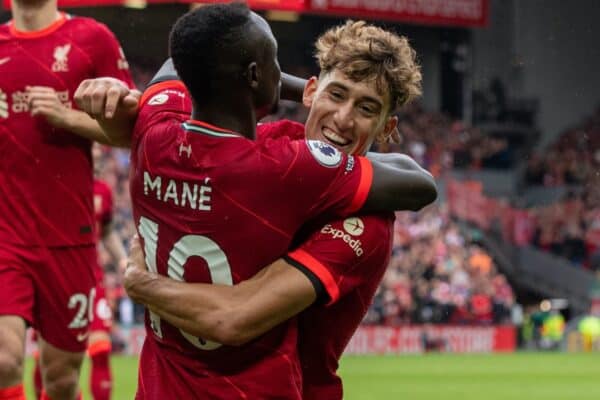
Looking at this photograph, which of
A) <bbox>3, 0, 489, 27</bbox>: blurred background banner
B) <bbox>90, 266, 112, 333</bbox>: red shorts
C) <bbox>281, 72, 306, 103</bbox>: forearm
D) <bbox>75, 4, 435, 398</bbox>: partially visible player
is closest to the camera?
<bbox>75, 4, 435, 398</bbox>: partially visible player

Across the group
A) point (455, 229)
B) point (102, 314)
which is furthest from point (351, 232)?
point (455, 229)

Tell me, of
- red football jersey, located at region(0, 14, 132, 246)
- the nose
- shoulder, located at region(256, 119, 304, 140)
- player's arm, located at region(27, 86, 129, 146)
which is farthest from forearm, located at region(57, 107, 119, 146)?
the nose

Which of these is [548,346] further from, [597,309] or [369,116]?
[369,116]

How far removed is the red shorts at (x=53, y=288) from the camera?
16.8 feet

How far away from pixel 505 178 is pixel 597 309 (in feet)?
16.8

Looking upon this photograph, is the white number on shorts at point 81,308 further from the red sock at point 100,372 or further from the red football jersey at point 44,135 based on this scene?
the red sock at point 100,372

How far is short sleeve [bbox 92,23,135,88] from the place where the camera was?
209 inches

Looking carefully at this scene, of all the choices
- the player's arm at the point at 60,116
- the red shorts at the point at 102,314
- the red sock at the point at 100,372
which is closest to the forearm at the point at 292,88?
the player's arm at the point at 60,116

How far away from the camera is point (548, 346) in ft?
75.2

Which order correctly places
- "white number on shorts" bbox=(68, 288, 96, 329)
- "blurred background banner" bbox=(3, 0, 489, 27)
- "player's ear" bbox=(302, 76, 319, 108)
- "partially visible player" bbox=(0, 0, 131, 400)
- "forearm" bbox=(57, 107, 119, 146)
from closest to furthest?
"player's ear" bbox=(302, 76, 319, 108), "forearm" bbox=(57, 107, 119, 146), "partially visible player" bbox=(0, 0, 131, 400), "white number on shorts" bbox=(68, 288, 96, 329), "blurred background banner" bbox=(3, 0, 489, 27)

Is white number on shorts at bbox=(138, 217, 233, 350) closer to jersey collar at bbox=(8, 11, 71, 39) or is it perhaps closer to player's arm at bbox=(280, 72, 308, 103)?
player's arm at bbox=(280, 72, 308, 103)

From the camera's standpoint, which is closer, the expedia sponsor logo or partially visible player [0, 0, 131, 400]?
the expedia sponsor logo

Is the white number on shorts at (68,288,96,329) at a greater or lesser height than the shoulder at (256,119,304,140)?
lesser

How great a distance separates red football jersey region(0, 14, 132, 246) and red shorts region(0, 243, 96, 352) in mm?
62
